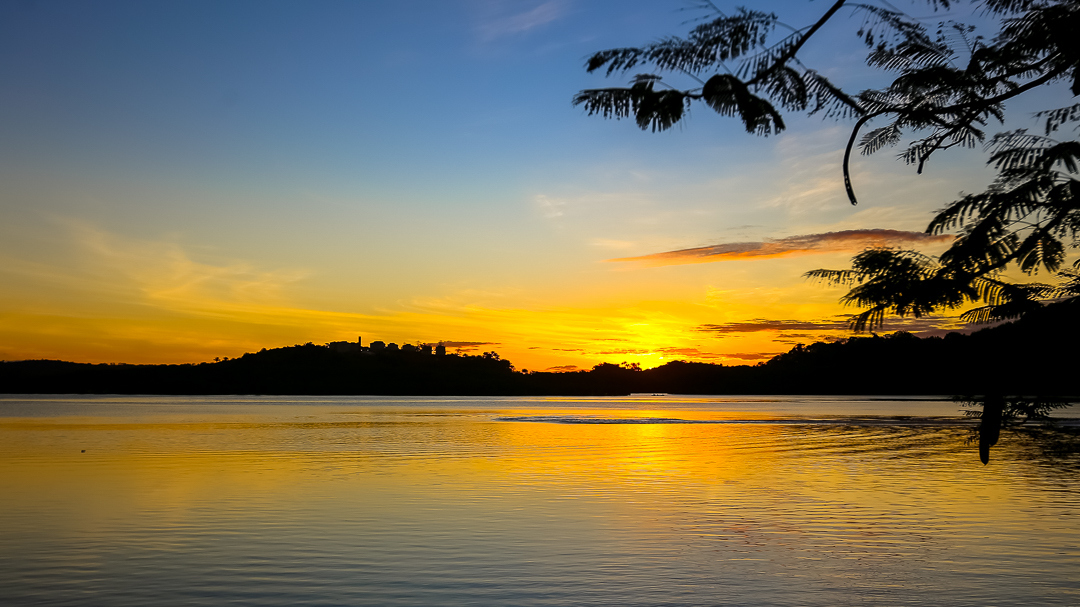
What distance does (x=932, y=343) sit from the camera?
534cm

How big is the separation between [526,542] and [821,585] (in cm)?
585

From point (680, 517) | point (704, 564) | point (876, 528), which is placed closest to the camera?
point (704, 564)

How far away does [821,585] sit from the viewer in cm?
1331

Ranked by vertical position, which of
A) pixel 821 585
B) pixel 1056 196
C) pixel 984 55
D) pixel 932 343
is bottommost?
pixel 821 585

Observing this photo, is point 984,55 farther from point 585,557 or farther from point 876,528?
point 876,528

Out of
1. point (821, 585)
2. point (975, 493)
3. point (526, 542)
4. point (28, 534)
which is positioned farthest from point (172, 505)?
point (975, 493)

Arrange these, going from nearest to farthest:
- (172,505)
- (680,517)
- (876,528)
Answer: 1. (876,528)
2. (680,517)
3. (172,505)

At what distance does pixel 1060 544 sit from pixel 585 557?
30.0 feet

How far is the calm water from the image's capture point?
13.1m

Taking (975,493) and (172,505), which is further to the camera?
(975,493)

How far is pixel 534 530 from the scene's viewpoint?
60.5 ft

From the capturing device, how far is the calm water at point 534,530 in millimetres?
13062

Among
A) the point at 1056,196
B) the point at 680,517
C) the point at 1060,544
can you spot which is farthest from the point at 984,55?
the point at 680,517

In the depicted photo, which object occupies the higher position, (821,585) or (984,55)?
(984,55)
